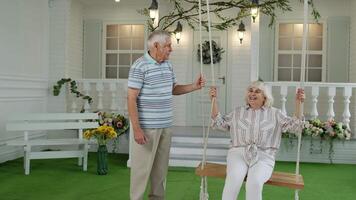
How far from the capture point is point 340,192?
4.92 m

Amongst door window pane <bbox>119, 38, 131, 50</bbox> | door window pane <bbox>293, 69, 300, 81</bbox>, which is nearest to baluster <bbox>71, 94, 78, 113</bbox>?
door window pane <bbox>119, 38, 131, 50</bbox>

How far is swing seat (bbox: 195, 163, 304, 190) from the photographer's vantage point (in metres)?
3.27

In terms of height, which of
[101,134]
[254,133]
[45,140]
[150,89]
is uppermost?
[150,89]

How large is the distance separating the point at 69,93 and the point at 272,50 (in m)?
4.10

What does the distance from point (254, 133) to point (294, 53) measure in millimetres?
5927

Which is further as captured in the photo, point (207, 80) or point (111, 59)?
point (111, 59)

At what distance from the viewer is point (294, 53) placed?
9.07 m

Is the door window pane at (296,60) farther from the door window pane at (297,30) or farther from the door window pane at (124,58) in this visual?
the door window pane at (124,58)

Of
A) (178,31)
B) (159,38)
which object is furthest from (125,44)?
(159,38)

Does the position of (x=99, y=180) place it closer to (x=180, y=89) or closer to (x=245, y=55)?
(x=180, y=89)

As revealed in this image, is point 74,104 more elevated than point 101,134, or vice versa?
point 74,104

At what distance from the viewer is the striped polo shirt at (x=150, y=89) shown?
3.25 metres

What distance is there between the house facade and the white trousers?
384 centimetres

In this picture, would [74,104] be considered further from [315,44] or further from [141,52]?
[315,44]
